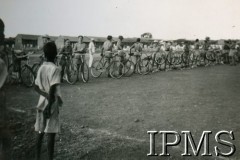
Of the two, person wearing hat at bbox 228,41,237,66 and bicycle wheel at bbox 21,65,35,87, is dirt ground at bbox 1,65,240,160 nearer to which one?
bicycle wheel at bbox 21,65,35,87

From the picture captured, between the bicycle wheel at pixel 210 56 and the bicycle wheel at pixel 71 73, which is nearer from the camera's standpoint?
the bicycle wheel at pixel 71 73

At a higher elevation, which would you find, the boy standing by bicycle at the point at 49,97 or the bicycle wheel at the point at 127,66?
the bicycle wheel at the point at 127,66

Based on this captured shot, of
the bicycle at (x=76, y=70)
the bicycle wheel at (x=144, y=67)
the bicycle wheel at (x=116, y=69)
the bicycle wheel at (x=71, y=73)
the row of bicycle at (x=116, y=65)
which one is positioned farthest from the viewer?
the bicycle wheel at (x=144, y=67)

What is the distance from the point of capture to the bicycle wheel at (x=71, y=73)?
11501 millimetres

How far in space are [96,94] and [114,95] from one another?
0.54m

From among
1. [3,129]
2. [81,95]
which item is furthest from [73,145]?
[81,95]

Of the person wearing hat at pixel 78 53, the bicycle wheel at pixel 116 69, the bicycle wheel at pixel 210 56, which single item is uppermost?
the bicycle wheel at pixel 210 56

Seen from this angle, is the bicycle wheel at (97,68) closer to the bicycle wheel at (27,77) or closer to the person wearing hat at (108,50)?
the person wearing hat at (108,50)

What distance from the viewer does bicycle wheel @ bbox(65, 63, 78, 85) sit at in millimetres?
11501

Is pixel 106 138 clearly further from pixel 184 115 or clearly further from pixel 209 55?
pixel 209 55

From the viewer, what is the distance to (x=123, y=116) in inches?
277

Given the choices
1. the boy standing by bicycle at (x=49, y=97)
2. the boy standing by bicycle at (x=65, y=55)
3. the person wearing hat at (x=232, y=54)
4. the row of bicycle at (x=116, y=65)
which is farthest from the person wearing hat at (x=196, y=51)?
the boy standing by bicycle at (x=49, y=97)

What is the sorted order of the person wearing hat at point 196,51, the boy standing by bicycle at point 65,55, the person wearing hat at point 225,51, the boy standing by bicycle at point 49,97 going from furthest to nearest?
the person wearing hat at point 225,51
the person wearing hat at point 196,51
the boy standing by bicycle at point 65,55
the boy standing by bicycle at point 49,97

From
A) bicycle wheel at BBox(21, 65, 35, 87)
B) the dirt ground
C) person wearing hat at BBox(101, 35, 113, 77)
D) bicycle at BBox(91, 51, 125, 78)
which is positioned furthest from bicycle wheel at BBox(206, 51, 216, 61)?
bicycle wheel at BBox(21, 65, 35, 87)
